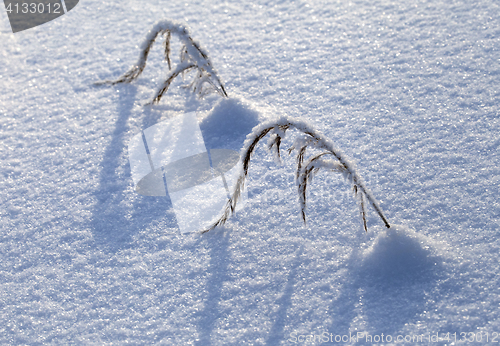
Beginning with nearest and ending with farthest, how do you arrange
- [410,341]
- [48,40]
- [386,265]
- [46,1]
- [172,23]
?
[410,341], [386,265], [172,23], [48,40], [46,1]

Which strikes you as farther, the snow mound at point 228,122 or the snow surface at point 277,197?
the snow mound at point 228,122

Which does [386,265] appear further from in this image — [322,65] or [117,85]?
[117,85]

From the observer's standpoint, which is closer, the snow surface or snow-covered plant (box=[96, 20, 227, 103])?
the snow surface

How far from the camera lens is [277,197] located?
62.2 inches

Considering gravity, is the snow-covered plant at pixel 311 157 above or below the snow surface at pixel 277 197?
above

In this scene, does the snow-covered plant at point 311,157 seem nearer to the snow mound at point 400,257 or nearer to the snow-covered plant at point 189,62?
the snow mound at point 400,257

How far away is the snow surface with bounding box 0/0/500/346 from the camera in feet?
4.05

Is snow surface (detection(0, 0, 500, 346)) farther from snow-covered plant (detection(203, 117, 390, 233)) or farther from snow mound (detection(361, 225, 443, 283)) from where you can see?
snow-covered plant (detection(203, 117, 390, 233))

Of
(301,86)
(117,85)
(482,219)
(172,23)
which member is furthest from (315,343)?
(117,85)

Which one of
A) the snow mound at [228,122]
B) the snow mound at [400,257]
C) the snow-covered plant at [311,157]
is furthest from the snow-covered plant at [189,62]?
the snow mound at [400,257]

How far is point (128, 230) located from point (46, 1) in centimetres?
242

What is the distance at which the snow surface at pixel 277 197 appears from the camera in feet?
4.05

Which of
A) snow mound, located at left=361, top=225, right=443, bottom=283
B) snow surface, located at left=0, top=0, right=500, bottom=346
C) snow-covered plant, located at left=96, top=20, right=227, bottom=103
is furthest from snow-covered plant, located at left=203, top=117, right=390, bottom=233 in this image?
snow-covered plant, located at left=96, top=20, right=227, bottom=103

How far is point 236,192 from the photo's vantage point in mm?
1384
